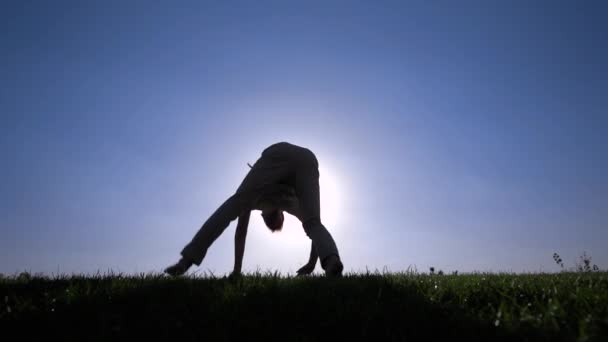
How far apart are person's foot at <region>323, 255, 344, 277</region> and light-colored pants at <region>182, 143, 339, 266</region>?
0.06 metres

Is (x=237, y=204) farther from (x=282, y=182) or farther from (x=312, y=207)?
(x=312, y=207)

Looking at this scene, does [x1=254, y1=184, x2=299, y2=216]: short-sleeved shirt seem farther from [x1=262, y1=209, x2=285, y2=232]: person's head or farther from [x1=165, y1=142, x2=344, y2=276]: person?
[x1=262, y1=209, x2=285, y2=232]: person's head

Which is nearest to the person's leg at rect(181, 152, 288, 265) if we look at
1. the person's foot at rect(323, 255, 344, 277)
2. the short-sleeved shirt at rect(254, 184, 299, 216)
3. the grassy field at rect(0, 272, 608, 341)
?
the short-sleeved shirt at rect(254, 184, 299, 216)

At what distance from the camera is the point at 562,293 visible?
3.66m

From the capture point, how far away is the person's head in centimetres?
643

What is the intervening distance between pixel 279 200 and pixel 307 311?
3.14 meters

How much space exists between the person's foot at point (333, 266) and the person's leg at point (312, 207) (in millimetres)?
14

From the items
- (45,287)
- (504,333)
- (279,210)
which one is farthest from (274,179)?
(504,333)

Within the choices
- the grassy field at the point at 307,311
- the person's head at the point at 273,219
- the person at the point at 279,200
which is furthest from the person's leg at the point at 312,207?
the grassy field at the point at 307,311

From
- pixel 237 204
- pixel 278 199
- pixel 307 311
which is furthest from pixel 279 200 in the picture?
pixel 307 311

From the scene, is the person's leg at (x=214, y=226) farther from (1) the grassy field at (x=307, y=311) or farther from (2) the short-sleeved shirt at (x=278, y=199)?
(1) the grassy field at (x=307, y=311)

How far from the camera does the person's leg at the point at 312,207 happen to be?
550 cm

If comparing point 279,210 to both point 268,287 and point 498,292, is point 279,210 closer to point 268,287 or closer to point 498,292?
point 268,287

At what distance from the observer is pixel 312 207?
5.92m
